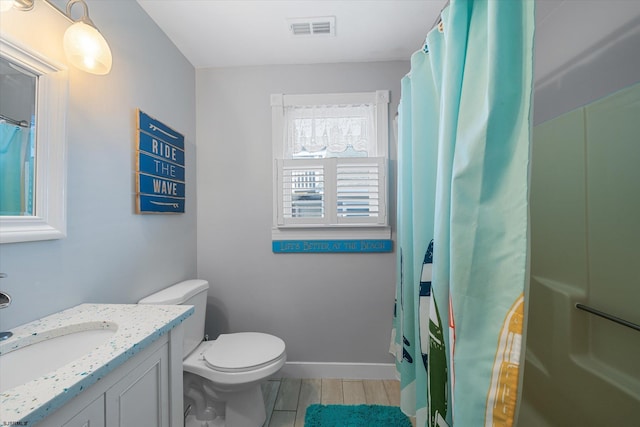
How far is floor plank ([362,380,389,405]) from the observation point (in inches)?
68.6

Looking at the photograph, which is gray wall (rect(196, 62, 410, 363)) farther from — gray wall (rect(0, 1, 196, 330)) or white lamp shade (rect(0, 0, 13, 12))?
white lamp shade (rect(0, 0, 13, 12))

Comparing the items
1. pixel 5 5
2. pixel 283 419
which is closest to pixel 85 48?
pixel 5 5

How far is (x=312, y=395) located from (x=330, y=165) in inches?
63.2

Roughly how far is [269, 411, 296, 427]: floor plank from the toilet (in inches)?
3.6

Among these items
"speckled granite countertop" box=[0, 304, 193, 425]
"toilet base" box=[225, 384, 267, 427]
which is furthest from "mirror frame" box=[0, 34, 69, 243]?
"toilet base" box=[225, 384, 267, 427]

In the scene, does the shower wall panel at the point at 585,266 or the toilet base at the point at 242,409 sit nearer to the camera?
the shower wall panel at the point at 585,266

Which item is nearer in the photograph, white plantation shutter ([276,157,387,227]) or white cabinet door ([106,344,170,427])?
white cabinet door ([106,344,170,427])

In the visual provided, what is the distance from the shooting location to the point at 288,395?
1.80 m

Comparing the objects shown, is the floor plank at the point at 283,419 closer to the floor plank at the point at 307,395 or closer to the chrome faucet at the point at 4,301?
the floor plank at the point at 307,395

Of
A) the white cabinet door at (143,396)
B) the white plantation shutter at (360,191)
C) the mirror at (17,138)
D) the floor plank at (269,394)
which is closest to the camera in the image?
the white cabinet door at (143,396)

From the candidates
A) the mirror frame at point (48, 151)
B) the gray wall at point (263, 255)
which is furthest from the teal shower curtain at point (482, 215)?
the mirror frame at point (48, 151)

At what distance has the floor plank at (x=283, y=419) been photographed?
1.55 metres

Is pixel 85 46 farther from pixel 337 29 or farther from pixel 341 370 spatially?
pixel 341 370

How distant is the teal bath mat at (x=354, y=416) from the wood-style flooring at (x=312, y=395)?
0.19 ft
